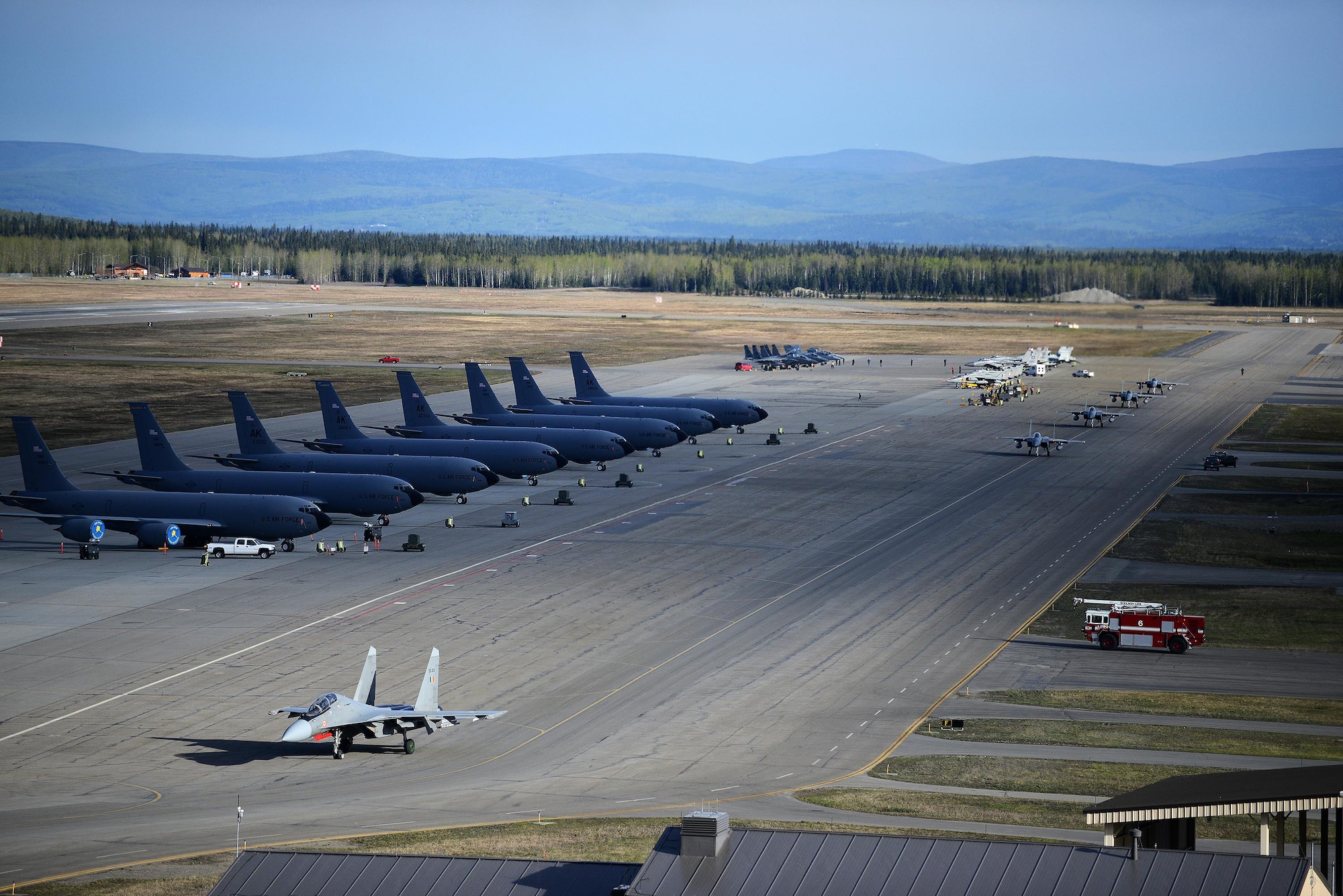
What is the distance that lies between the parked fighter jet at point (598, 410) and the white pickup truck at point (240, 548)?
55.4 meters

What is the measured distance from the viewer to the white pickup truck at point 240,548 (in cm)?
9150

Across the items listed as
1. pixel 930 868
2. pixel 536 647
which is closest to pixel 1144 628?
pixel 536 647

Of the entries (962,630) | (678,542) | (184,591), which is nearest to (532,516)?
(678,542)

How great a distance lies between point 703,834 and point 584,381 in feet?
422

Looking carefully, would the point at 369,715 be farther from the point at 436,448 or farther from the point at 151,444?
the point at 436,448

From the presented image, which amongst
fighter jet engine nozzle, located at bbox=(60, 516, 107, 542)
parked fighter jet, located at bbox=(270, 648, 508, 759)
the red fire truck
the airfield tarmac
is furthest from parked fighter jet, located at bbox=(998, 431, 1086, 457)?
parked fighter jet, located at bbox=(270, 648, 508, 759)

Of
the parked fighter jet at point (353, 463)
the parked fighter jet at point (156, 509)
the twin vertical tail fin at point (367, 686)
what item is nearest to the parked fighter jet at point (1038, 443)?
the parked fighter jet at point (353, 463)

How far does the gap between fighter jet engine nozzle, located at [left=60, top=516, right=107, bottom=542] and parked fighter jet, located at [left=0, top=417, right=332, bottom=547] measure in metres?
0.76

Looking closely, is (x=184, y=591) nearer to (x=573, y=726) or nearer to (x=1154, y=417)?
(x=573, y=726)

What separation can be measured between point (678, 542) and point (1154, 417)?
92.9 m

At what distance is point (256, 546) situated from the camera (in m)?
92.0

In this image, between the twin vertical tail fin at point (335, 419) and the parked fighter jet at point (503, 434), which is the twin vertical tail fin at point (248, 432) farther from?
the parked fighter jet at point (503, 434)

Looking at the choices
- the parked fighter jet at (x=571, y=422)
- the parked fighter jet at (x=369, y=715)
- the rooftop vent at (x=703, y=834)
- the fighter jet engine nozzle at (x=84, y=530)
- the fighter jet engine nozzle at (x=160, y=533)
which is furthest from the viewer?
the parked fighter jet at (x=571, y=422)

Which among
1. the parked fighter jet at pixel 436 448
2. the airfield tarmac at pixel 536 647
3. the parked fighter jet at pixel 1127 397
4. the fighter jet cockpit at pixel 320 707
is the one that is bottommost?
the airfield tarmac at pixel 536 647
